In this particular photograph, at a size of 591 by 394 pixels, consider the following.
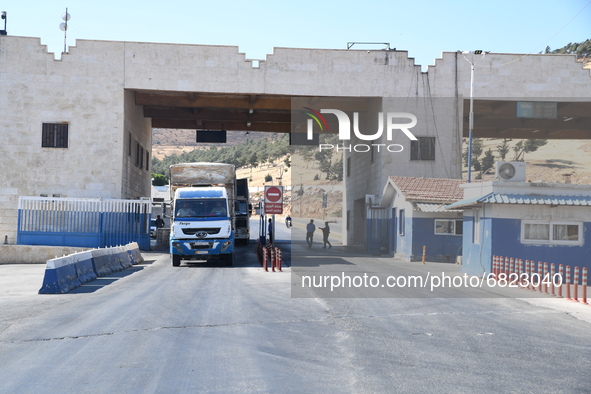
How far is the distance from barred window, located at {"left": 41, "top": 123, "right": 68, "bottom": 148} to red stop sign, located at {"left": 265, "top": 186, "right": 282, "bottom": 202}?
43.1 feet

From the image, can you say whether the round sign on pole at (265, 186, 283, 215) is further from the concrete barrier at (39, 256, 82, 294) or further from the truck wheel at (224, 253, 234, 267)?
the concrete barrier at (39, 256, 82, 294)

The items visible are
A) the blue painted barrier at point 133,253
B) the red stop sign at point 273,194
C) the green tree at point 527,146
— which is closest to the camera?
the blue painted barrier at point 133,253

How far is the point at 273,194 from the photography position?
32.5 meters

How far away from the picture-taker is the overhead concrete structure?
37.3m

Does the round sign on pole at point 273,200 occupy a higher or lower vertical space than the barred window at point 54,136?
lower

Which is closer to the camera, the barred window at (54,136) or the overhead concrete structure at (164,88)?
the overhead concrete structure at (164,88)

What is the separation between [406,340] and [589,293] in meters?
10.4

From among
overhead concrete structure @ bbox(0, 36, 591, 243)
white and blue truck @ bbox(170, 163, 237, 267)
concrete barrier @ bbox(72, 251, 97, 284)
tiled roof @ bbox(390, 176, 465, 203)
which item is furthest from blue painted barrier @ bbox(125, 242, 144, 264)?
tiled roof @ bbox(390, 176, 465, 203)

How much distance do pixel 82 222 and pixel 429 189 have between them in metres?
18.0

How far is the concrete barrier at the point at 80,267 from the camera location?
16.3 meters

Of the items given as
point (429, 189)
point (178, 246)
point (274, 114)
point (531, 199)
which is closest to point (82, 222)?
point (178, 246)

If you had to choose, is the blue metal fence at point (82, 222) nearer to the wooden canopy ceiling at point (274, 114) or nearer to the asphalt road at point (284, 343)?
the wooden canopy ceiling at point (274, 114)

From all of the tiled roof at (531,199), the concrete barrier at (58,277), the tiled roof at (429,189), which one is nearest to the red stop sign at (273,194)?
the tiled roof at (429,189)

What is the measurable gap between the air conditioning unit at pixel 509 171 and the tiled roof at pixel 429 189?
884 cm
